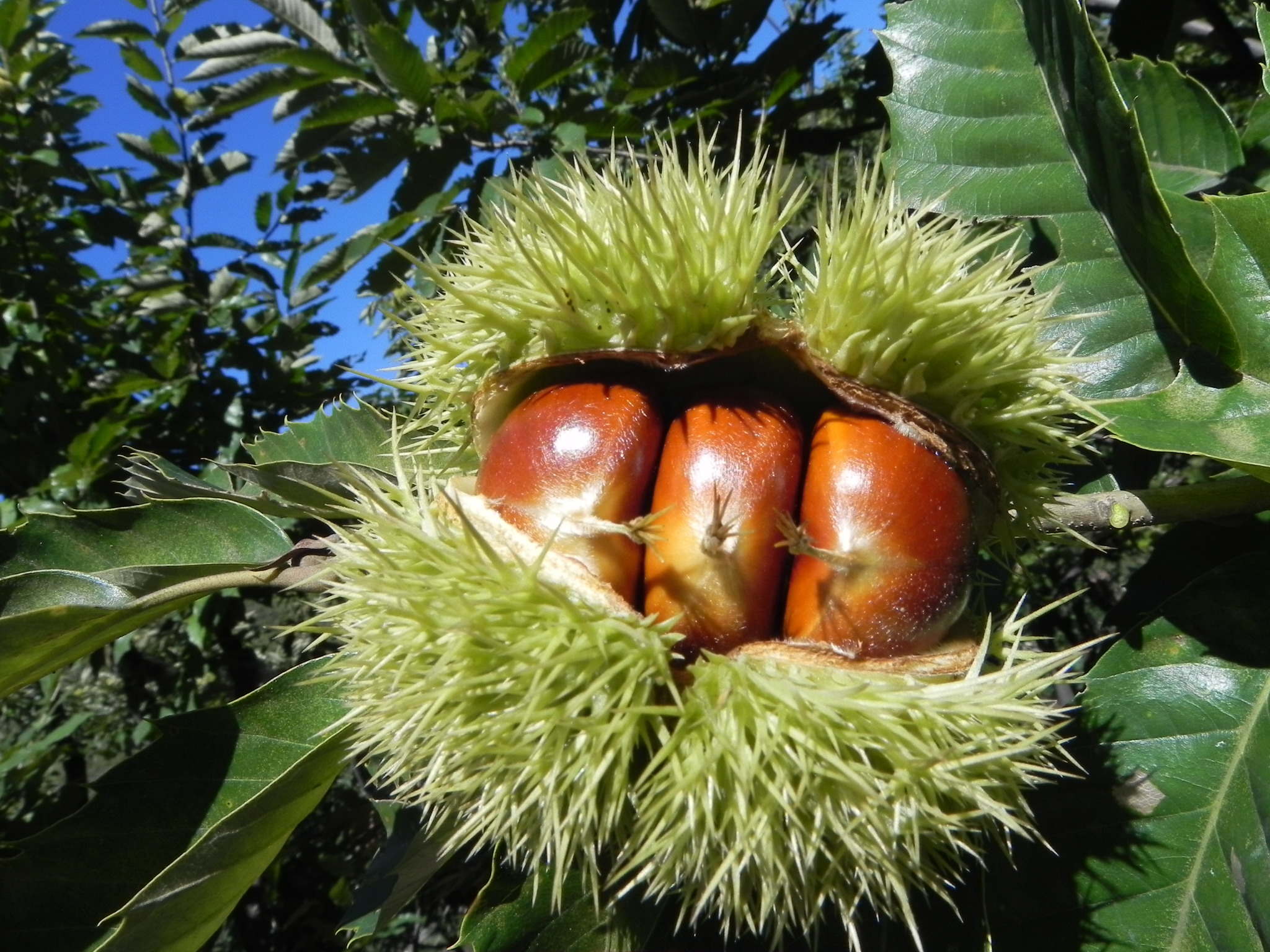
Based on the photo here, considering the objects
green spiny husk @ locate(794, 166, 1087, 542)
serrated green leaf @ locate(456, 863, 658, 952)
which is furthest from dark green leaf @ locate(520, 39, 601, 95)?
serrated green leaf @ locate(456, 863, 658, 952)

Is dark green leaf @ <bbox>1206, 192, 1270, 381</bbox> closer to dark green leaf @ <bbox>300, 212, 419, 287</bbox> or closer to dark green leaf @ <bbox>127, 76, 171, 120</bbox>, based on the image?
dark green leaf @ <bbox>300, 212, 419, 287</bbox>

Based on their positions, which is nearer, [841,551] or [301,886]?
[841,551]

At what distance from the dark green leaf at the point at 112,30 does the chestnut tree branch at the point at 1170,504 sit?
320 centimetres

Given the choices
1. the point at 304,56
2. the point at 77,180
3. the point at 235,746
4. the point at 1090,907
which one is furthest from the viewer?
the point at 77,180

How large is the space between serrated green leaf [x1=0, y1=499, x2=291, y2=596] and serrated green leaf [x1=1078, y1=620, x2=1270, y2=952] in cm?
124


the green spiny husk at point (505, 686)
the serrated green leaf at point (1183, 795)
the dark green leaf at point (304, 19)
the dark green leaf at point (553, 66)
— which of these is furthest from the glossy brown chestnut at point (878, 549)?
the dark green leaf at point (304, 19)

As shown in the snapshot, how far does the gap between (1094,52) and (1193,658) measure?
83 centimetres

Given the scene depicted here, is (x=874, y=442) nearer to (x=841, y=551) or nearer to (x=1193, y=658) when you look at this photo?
(x=841, y=551)

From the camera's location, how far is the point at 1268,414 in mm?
1068

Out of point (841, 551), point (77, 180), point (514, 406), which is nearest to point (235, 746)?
point (514, 406)

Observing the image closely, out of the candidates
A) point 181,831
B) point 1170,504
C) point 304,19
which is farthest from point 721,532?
point 304,19

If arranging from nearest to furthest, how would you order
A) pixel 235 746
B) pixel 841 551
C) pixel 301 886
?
1. pixel 841 551
2. pixel 235 746
3. pixel 301 886

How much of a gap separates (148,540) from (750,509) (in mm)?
975

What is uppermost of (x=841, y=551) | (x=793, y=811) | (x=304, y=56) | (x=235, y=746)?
(x=304, y=56)
